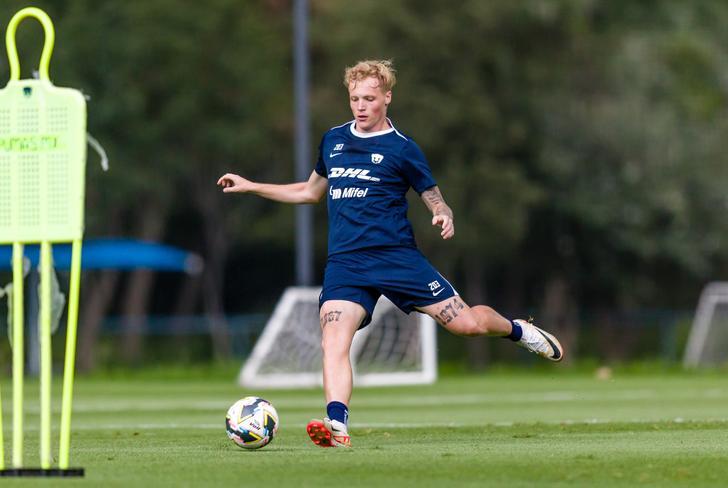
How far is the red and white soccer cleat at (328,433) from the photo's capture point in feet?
30.3

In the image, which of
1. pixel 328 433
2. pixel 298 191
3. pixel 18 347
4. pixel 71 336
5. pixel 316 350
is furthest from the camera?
pixel 316 350

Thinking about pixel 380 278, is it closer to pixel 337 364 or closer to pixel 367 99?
pixel 337 364

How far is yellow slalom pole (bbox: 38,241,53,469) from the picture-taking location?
22.8 ft

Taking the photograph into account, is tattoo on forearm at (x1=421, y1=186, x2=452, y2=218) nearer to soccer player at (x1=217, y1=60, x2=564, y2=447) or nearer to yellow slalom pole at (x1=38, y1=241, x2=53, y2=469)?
soccer player at (x1=217, y1=60, x2=564, y2=447)

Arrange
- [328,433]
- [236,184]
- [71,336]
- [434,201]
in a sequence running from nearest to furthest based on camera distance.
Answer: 1. [71,336]
2. [328,433]
3. [434,201]
4. [236,184]

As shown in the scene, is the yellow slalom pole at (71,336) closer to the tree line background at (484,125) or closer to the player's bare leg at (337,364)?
the player's bare leg at (337,364)

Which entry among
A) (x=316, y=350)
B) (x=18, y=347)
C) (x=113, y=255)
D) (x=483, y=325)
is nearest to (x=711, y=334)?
(x=316, y=350)

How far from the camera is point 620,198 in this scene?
3488 centimetres

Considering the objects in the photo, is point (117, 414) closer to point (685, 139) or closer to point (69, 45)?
point (69, 45)

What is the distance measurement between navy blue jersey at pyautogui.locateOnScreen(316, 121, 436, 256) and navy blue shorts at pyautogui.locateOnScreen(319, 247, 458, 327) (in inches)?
2.4

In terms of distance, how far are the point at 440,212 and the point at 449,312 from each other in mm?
664

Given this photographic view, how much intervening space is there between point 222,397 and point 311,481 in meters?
14.1

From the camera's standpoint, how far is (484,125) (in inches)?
1334

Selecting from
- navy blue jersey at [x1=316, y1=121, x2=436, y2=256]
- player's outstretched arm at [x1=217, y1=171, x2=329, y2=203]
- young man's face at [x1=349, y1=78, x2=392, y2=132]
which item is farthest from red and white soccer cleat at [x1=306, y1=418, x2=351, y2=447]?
young man's face at [x1=349, y1=78, x2=392, y2=132]
